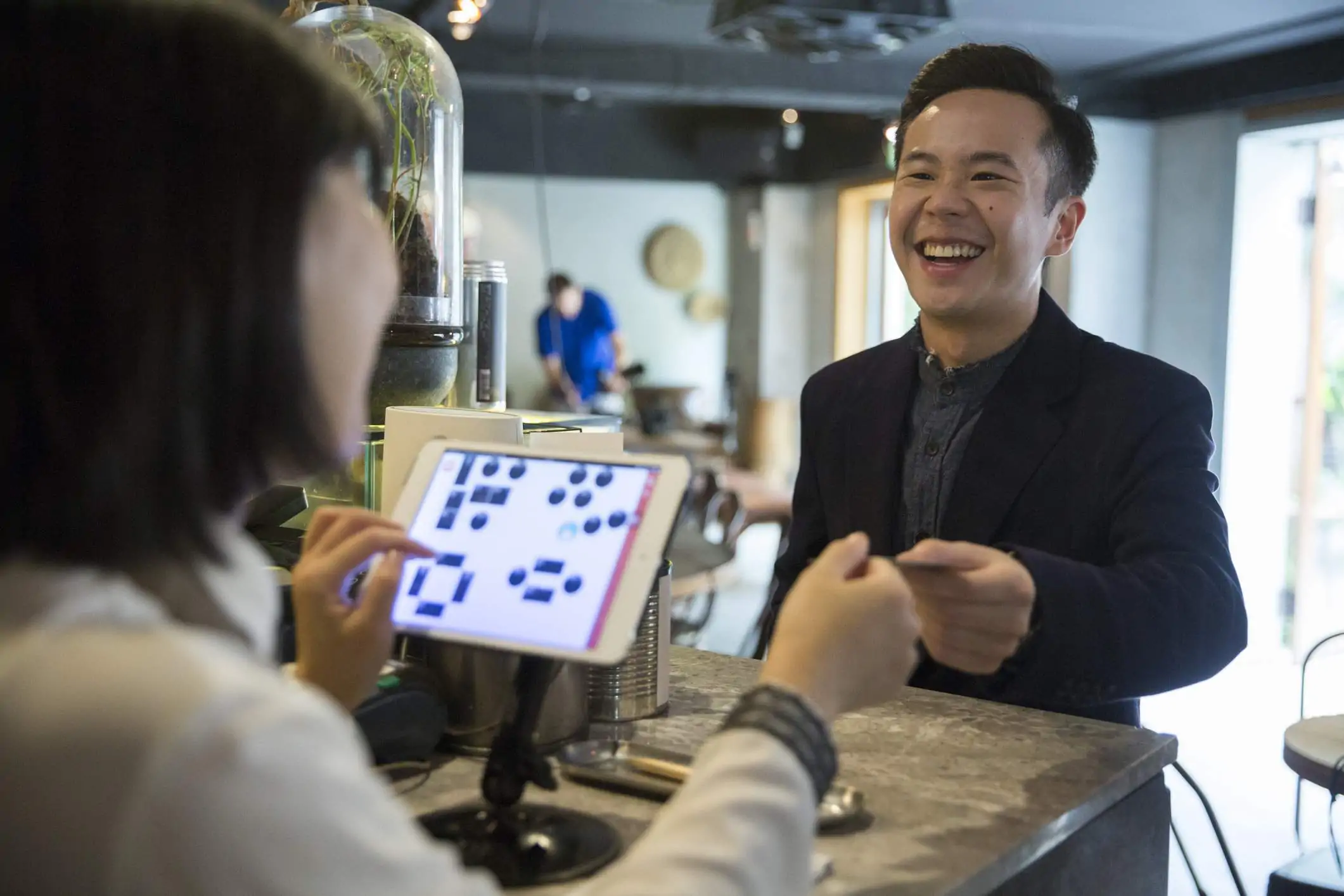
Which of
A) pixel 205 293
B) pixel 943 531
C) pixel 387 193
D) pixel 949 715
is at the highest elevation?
pixel 387 193

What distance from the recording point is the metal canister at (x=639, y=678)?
124 centimetres

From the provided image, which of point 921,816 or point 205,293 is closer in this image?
point 205,293

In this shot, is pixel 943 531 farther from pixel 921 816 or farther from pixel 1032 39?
pixel 1032 39

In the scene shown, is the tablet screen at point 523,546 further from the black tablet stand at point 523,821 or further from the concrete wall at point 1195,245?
the concrete wall at point 1195,245

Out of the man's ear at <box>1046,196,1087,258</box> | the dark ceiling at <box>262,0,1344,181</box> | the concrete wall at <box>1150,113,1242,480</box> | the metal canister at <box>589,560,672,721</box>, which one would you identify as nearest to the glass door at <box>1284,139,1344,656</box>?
the concrete wall at <box>1150,113,1242,480</box>

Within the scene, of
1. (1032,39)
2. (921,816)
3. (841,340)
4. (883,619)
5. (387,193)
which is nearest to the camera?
(883,619)

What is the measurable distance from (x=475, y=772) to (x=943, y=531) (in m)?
0.81

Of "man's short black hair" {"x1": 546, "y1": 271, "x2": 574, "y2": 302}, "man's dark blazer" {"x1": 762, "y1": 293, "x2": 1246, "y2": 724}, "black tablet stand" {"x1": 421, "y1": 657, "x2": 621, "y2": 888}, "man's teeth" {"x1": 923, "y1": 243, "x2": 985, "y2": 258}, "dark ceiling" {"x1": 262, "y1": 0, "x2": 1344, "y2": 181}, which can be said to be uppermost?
"dark ceiling" {"x1": 262, "y1": 0, "x2": 1344, "y2": 181}

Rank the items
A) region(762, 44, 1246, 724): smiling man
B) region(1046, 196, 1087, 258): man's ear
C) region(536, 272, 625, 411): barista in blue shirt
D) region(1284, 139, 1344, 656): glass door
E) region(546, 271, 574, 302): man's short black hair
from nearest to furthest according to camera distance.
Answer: region(762, 44, 1246, 724): smiling man < region(1046, 196, 1087, 258): man's ear < region(1284, 139, 1344, 656): glass door < region(546, 271, 574, 302): man's short black hair < region(536, 272, 625, 411): barista in blue shirt

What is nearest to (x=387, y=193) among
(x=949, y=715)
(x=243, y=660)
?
(x=949, y=715)

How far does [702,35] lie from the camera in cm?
567

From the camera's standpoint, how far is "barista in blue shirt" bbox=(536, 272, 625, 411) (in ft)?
28.5

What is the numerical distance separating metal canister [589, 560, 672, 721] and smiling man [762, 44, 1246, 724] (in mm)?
357

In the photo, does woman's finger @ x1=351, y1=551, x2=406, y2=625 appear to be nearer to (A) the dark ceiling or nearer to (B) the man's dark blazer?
(B) the man's dark blazer
